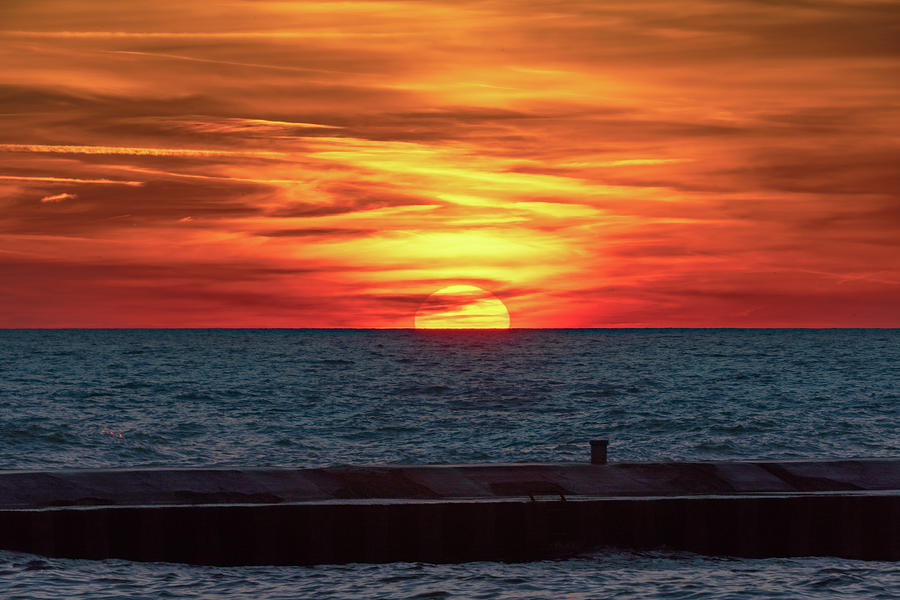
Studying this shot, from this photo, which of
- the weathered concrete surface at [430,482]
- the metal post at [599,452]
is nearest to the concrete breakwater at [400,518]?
the weathered concrete surface at [430,482]

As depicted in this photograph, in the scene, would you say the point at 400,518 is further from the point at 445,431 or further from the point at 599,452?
the point at 445,431

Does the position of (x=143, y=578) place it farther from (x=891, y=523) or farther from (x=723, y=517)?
(x=891, y=523)

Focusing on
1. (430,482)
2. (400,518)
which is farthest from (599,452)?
(400,518)

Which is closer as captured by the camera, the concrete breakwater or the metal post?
the concrete breakwater

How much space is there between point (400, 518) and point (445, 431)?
71.1 ft

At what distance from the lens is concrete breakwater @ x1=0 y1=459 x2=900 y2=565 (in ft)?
47.9

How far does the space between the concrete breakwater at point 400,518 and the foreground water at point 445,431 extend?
12.9 inches

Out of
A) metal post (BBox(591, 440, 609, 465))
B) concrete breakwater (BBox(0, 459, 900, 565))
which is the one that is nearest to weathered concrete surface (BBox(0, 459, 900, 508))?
concrete breakwater (BBox(0, 459, 900, 565))

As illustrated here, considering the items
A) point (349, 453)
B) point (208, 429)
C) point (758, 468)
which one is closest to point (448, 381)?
point (208, 429)

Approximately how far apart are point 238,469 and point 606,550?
592 cm

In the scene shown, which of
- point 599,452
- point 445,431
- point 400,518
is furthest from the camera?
point 445,431

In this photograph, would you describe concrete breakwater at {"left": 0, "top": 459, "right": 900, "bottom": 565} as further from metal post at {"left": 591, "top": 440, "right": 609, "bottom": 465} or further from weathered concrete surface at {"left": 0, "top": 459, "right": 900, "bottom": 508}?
metal post at {"left": 591, "top": 440, "right": 609, "bottom": 465}

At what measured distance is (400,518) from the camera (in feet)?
48.7

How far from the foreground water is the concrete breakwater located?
33cm
